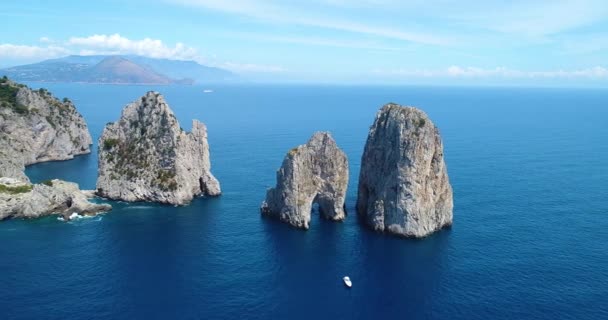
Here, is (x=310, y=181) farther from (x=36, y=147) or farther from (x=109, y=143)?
(x=36, y=147)

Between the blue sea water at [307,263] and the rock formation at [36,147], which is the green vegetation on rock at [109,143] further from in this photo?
the blue sea water at [307,263]

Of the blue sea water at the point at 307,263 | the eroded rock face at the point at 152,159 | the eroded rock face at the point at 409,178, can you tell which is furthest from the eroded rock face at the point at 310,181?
the eroded rock face at the point at 152,159

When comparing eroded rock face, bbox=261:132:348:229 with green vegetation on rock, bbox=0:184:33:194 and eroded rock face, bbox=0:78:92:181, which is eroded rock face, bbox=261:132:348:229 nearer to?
green vegetation on rock, bbox=0:184:33:194

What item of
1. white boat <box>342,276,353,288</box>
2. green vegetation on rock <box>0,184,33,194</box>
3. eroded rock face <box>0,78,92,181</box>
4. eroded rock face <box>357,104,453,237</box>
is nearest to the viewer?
white boat <box>342,276,353,288</box>

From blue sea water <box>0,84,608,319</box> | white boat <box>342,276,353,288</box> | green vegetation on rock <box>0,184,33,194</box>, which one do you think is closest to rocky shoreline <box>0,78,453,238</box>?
green vegetation on rock <box>0,184,33,194</box>

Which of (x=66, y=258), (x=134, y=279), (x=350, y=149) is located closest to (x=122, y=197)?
(x=66, y=258)

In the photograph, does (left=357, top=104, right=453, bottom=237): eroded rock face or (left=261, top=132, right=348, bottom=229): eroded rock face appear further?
(left=261, top=132, right=348, bottom=229): eroded rock face

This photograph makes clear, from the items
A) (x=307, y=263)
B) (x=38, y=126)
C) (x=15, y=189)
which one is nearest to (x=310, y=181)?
(x=307, y=263)

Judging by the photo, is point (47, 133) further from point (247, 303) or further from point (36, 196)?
point (247, 303)
